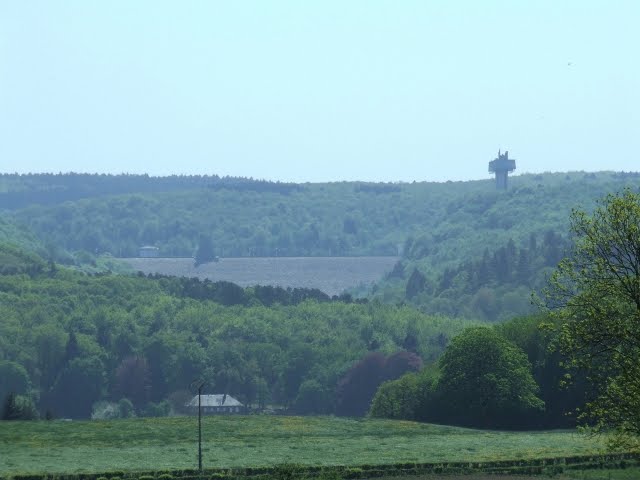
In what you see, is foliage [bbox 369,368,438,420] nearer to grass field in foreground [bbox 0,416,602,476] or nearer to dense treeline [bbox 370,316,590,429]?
dense treeline [bbox 370,316,590,429]

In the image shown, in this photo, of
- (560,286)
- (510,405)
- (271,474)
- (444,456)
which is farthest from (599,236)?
(510,405)

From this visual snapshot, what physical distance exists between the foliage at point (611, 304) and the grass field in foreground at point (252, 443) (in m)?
28.4

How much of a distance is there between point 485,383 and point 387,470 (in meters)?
52.9

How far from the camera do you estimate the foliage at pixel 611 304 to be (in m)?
76.9

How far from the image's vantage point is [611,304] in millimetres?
78500

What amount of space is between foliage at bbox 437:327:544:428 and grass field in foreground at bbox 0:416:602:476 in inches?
480

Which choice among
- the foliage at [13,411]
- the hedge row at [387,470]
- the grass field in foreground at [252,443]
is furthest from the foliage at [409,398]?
the hedge row at [387,470]

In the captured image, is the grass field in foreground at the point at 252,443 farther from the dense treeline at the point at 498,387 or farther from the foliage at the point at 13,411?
the dense treeline at the point at 498,387

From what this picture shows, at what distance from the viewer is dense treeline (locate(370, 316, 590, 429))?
153375mm

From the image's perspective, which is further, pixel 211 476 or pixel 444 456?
pixel 444 456

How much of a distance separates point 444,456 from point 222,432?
78.2ft

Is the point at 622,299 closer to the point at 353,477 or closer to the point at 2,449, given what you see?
the point at 353,477

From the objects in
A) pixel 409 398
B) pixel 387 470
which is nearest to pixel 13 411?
pixel 409 398

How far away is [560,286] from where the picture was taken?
80250 millimetres
